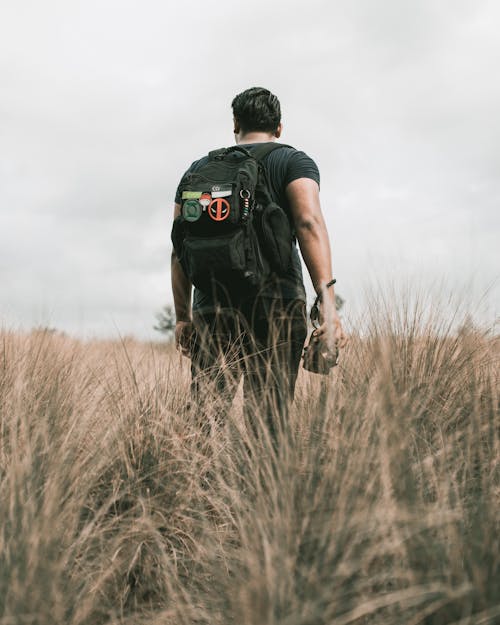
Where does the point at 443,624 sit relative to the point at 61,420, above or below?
below

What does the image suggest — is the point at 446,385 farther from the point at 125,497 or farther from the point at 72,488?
the point at 72,488

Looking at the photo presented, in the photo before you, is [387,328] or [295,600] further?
[387,328]

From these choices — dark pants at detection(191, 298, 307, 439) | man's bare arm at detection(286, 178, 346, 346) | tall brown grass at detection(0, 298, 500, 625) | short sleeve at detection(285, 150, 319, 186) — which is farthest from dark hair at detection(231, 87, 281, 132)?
tall brown grass at detection(0, 298, 500, 625)

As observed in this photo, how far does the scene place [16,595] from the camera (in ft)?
4.58

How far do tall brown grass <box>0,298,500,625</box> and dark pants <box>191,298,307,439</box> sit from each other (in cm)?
11

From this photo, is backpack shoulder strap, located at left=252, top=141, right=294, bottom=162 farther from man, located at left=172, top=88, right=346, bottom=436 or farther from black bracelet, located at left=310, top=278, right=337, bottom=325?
black bracelet, located at left=310, top=278, right=337, bottom=325

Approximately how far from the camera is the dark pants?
2248 mm

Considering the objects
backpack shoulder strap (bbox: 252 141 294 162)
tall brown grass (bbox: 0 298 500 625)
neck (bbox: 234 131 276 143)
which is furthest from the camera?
neck (bbox: 234 131 276 143)

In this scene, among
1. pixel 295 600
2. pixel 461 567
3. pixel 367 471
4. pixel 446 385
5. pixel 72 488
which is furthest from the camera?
pixel 446 385

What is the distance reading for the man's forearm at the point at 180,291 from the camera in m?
2.66

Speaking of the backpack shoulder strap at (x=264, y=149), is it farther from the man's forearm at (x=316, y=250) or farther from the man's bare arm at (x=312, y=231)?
the man's forearm at (x=316, y=250)

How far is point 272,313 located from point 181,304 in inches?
23.4

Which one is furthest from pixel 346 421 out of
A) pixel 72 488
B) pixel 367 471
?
pixel 72 488

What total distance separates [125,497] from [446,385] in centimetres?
149
